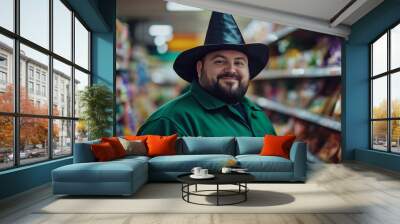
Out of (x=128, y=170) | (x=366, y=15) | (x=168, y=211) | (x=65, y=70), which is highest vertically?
(x=366, y=15)

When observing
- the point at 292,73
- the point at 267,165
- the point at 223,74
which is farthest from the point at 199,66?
the point at 267,165

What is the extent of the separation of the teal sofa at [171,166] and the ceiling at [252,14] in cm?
291

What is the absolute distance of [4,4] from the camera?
4758mm

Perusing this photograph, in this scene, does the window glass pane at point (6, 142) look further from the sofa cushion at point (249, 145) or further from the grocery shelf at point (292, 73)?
the grocery shelf at point (292, 73)

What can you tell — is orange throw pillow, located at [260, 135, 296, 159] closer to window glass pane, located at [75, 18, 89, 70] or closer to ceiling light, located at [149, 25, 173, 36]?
ceiling light, located at [149, 25, 173, 36]

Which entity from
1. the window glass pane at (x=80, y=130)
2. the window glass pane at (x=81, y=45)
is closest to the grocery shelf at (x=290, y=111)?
the window glass pane at (x=80, y=130)

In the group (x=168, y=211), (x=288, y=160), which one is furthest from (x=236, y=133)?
(x=168, y=211)

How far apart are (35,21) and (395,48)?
6792mm

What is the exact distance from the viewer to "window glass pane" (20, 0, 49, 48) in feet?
17.3

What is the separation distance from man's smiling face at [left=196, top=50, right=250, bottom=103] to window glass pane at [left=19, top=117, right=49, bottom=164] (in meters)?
3.54

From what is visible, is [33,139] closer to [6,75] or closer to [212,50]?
[6,75]

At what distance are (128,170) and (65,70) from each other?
9.69 feet

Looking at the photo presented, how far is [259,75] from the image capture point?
8.46 meters

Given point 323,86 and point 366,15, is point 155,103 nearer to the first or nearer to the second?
point 323,86
